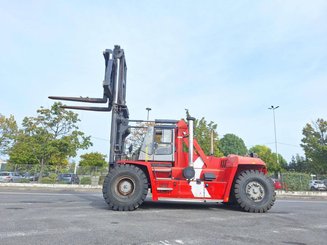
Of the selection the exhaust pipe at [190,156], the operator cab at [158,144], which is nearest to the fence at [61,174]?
the operator cab at [158,144]

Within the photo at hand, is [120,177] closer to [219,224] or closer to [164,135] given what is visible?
[164,135]

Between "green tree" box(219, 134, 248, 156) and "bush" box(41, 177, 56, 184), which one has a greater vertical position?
"green tree" box(219, 134, 248, 156)

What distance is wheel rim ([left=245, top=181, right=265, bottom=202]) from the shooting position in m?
8.84

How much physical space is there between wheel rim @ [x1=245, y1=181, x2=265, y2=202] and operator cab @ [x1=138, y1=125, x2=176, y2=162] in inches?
95.3

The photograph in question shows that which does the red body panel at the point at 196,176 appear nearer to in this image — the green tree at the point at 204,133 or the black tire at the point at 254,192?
the black tire at the point at 254,192

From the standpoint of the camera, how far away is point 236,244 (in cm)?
482

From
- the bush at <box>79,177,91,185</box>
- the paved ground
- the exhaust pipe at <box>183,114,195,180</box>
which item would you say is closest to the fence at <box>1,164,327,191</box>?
the bush at <box>79,177,91,185</box>

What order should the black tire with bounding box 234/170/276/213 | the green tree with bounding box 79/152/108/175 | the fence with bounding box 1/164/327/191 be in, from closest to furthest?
the black tire with bounding box 234/170/276/213, the fence with bounding box 1/164/327/191, the green tree with bounding box 79/152/108/175

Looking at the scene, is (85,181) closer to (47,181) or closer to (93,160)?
(47,181)

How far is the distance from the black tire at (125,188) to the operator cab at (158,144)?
69 centimetres

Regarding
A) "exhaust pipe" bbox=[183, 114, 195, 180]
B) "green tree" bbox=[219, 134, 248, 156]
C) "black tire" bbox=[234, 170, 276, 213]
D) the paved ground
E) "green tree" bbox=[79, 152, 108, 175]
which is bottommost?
the paved ground

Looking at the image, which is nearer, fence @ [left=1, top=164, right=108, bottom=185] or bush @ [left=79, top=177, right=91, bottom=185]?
bush @ [left=79, top=177, right=91, bottom=185]

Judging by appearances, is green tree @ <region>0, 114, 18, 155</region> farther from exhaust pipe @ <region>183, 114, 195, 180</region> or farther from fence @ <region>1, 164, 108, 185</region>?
exhaust pipe @ <region>183, 114, 195, 180</region>

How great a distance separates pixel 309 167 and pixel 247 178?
41285 mm
